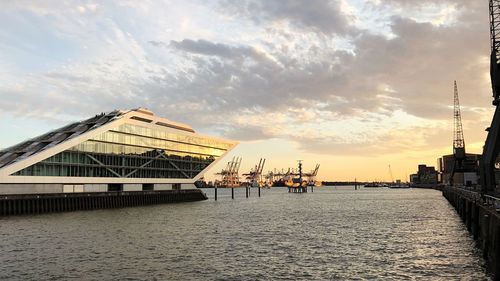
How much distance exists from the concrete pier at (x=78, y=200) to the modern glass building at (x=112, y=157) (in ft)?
18.8

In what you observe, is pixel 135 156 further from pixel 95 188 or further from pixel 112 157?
pixel 95 188

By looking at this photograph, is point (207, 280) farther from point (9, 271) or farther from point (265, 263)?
point (9, 271)

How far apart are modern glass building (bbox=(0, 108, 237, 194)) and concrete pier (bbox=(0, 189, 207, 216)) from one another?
5.72 metres

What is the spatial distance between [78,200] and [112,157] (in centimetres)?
2126

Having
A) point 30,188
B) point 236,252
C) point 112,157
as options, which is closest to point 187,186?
point 112,157

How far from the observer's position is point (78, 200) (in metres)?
94.0

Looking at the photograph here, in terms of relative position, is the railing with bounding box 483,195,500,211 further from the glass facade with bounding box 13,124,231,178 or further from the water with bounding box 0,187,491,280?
the glass facade with bounding box 13,124,231,178

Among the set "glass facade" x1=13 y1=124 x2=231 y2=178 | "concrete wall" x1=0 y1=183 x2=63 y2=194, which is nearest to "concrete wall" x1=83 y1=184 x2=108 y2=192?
"glass facade" x1=13 y1=124 x2=231 y2=178

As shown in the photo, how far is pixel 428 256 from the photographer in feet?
124

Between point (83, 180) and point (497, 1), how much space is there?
87797mm

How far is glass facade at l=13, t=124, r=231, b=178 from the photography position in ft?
329

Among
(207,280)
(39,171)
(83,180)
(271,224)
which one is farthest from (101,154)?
(207,280)

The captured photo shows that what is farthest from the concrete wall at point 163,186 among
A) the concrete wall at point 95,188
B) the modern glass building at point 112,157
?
the concrete wall at point 95,188

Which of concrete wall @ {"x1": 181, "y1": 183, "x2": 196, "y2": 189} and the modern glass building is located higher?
the modern glass building
